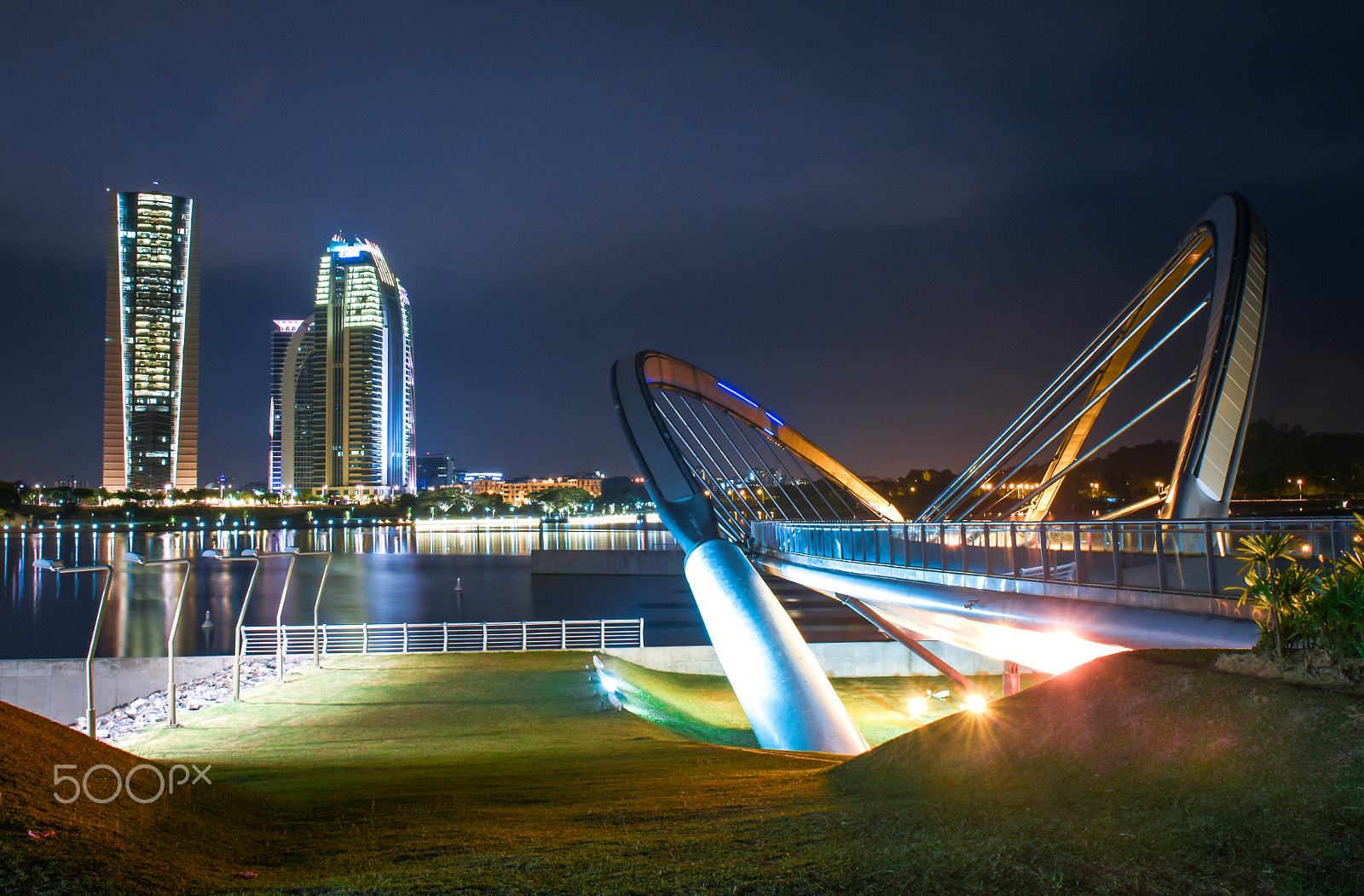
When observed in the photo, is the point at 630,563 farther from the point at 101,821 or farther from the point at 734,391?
the point at 101,821

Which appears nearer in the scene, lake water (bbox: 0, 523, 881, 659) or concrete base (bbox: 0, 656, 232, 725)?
concrete base (bbox: 0, 656, 232, 725)

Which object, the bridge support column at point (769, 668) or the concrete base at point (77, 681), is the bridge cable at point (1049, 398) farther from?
the concrete base at point (77, 681)

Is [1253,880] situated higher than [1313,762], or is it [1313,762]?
[1313,762]

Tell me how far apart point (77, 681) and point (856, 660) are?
62.3 feet

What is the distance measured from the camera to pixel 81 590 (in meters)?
50.8

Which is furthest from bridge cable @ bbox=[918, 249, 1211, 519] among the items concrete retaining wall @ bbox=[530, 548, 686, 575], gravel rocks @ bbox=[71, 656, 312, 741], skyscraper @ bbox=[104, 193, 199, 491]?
skyscraper @ bbox=[104, 193, 199, 491]

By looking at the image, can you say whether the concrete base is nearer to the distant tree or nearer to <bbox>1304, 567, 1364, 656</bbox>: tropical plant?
<bbox>1304, 567, 1364, 656</bbox>: tropical plant

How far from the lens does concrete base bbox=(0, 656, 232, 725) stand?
19.3 metres

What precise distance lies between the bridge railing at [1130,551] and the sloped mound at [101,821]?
25.8 ft

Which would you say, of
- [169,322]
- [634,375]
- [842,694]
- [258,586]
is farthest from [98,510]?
[842,694]

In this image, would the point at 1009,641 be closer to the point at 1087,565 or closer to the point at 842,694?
the point at 1087,565

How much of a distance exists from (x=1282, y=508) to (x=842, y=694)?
55.9 m

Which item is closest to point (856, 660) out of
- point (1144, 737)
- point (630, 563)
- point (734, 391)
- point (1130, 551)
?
point (1130, 551)

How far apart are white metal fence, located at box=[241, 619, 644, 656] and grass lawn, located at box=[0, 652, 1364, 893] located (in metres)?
12.2
